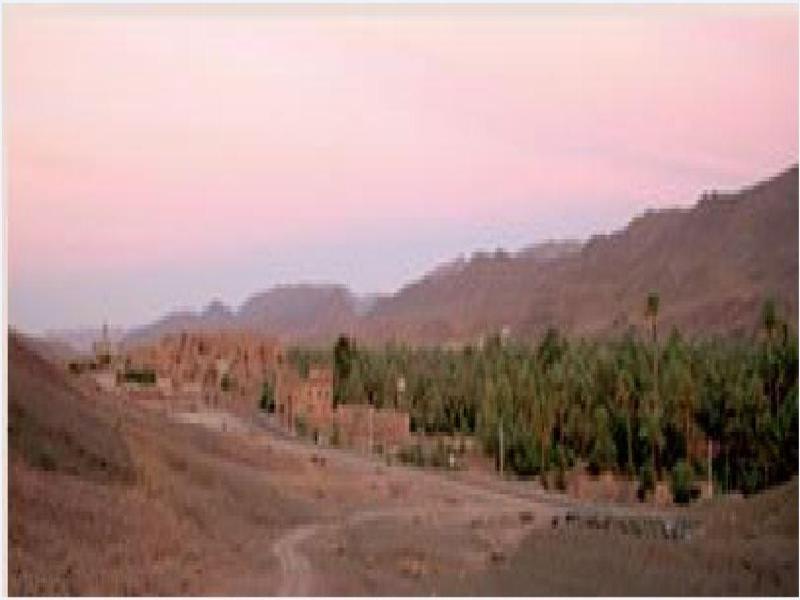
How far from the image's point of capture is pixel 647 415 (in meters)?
62.5

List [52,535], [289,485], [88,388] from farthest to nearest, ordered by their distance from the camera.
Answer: [88,388]
[289,485]
[52,535]

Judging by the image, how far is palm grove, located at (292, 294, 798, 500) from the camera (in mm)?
61062

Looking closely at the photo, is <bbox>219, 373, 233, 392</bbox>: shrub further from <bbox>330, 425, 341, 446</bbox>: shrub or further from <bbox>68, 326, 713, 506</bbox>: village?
<bbox>330, 425, 341, 446</bbox>: shrub

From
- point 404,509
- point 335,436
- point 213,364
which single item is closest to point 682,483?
point 404,509

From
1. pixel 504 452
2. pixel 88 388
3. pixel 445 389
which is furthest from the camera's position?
pixel 445 389

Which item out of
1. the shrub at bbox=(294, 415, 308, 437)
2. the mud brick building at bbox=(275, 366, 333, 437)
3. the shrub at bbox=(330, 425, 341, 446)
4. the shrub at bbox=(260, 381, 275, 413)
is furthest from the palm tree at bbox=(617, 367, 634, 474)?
the shrub at bbox=(260, 381, 275, 413)

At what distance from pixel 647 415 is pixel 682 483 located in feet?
14.8

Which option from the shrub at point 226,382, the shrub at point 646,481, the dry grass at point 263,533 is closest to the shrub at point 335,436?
the shrub at point 226,382

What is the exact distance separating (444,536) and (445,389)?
4572 centimetres

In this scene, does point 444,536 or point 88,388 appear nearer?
point 444,536

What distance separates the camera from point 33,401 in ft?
119

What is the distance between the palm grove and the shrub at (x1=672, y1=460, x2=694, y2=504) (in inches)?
1.9

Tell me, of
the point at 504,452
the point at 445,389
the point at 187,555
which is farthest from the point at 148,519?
the point at 445,389

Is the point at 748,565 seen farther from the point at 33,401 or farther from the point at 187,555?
the point at 33,401
